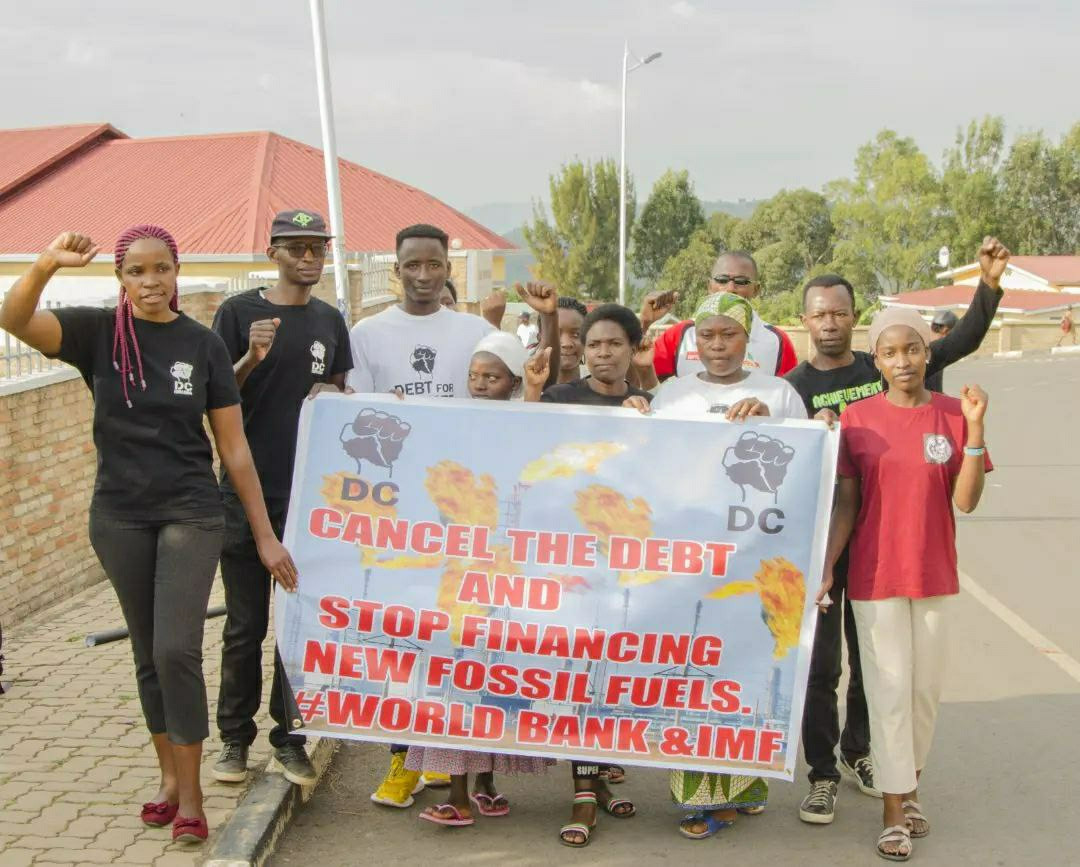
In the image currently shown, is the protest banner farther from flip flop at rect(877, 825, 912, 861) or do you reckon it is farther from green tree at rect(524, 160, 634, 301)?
green tree at rect(524, 160, 634, 301)

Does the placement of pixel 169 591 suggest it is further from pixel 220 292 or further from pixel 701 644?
pixel 220 292

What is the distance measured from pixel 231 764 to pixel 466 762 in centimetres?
95

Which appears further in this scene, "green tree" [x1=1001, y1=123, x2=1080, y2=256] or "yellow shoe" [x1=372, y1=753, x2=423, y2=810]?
"green tree" [x1=1001, y1=123, x2=1080, y2=256]

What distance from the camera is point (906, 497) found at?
4.95 metres

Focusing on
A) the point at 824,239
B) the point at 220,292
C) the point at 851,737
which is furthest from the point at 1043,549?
the point at 824,239

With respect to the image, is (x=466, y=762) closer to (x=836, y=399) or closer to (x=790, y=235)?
(x=836, y=399)

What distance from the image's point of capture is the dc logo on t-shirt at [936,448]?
4938 mm

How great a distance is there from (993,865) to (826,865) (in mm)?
601

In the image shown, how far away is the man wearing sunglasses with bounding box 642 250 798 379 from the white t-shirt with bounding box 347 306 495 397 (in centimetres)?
97

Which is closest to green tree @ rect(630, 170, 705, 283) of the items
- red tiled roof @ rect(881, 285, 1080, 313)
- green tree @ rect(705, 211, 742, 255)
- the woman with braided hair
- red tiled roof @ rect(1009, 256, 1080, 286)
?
green tree @ rect(705, 211, 742, 255)

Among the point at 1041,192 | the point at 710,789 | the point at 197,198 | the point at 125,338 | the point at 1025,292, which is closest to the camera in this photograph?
the point at 125,338

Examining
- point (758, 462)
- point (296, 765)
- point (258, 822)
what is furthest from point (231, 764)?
point (758, 462)

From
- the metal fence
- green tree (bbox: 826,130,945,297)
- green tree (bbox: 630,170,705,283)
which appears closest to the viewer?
the metal fence

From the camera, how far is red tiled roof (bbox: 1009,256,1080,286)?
221ft
